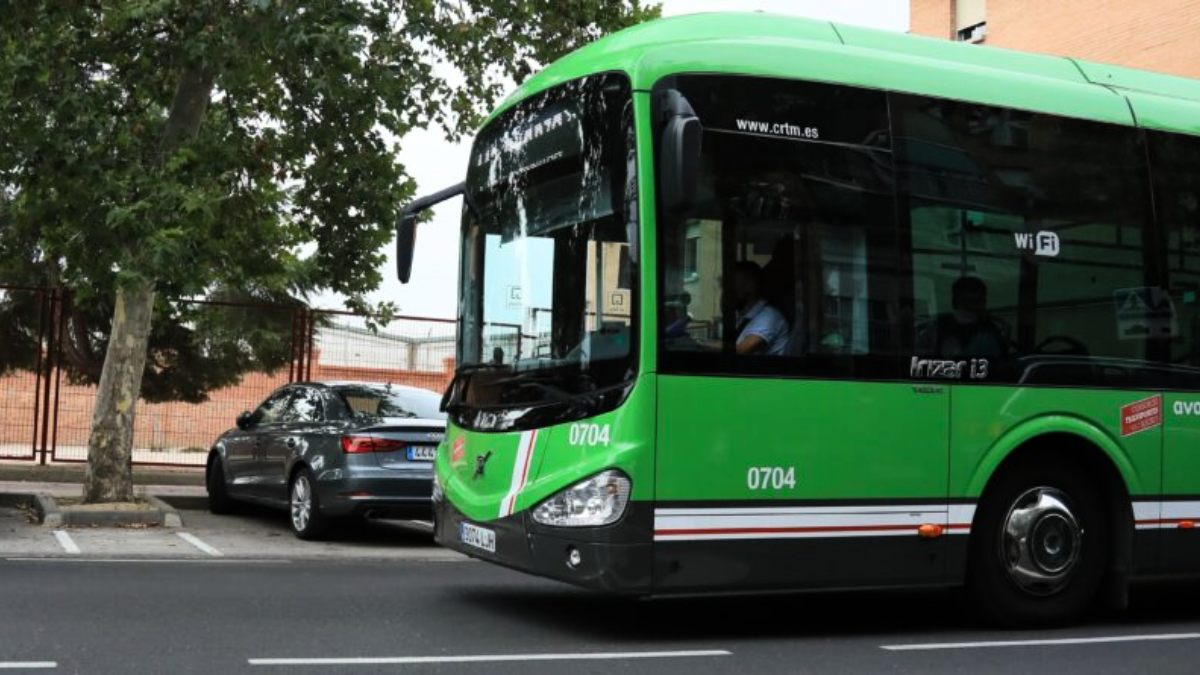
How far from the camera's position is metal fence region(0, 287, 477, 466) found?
17531 mm

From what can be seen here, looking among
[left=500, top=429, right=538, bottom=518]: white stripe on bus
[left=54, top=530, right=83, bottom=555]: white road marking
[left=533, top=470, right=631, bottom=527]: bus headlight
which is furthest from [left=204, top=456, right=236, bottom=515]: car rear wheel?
[left=533, top=470, right=631, bottom=527]: bus headlight

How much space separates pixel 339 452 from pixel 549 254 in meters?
5.20

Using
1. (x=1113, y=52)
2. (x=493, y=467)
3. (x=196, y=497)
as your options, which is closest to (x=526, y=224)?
(x=493, y=467)

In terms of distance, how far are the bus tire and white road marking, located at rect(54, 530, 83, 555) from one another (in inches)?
289

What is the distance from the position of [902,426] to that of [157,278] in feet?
24.1

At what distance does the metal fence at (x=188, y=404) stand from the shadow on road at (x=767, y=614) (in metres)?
8.32

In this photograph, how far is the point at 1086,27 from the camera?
33.2 m

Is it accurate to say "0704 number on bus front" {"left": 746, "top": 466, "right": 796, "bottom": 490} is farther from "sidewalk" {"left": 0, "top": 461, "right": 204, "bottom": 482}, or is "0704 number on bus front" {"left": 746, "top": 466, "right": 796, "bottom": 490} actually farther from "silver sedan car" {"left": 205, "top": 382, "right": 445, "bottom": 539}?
"sidewalk" {"left": 0, "top": 461, "right": 204, "bottom": 482}

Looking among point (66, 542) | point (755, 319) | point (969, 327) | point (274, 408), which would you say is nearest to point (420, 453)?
point (274, 408)

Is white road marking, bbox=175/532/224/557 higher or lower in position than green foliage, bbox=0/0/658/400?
lower

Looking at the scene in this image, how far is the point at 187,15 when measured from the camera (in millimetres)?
13133

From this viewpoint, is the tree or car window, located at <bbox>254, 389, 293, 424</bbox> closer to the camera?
the tree

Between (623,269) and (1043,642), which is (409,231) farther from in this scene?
(1043,642)

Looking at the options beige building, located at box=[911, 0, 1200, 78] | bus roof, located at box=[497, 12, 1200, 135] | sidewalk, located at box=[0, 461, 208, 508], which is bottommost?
sidewalk, located at box=[0, 461, 208, 508]
